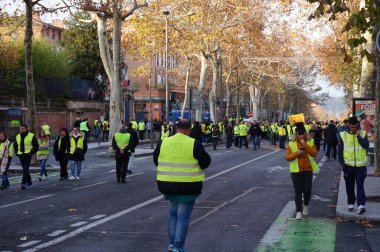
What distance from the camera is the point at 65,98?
54.8m

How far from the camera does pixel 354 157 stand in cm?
1293

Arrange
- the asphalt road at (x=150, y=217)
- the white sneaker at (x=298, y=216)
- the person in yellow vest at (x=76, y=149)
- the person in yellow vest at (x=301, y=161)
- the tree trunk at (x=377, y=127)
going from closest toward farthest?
the asphalt road at (x=150, y=217) < the white sneaker at (x=298, y=216) < the person in yellow vest at (x=301, y=161) < the tree trunk at (x=377, y=127) < the person in yellow vest at (x=76, y=149)

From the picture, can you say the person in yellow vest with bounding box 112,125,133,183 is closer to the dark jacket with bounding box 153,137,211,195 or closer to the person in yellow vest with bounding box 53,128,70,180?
the person in yellow vest with bounding box 53,128,70,180

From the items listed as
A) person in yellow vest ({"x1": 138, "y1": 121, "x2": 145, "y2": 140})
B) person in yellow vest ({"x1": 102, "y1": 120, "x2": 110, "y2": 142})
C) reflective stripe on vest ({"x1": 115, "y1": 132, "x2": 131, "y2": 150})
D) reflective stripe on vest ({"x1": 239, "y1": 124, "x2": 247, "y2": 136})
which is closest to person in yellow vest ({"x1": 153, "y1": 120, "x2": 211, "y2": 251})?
reflective stripe on vest ({"x1": 115, "y1": 132, "x2": 131, "y2": 150})

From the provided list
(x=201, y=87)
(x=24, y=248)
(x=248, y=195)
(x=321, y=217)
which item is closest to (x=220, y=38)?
(x=201, y=87)

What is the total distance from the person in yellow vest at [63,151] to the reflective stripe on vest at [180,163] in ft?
43.8

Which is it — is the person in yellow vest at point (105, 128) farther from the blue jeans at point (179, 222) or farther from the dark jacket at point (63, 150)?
the blue jeans at point (179, 222)

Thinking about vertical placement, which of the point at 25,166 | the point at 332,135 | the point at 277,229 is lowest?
the point at 277,229

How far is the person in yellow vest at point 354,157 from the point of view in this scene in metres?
12.9

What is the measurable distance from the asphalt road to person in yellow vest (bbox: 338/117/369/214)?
2.37 feet

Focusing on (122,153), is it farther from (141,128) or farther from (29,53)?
(141,128)

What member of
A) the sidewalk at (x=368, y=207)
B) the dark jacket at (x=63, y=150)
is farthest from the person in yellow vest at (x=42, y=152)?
the sidewalk at (x=368, y=207)

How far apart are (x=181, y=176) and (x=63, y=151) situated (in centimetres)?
1359

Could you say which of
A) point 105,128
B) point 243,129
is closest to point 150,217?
point 243,129
